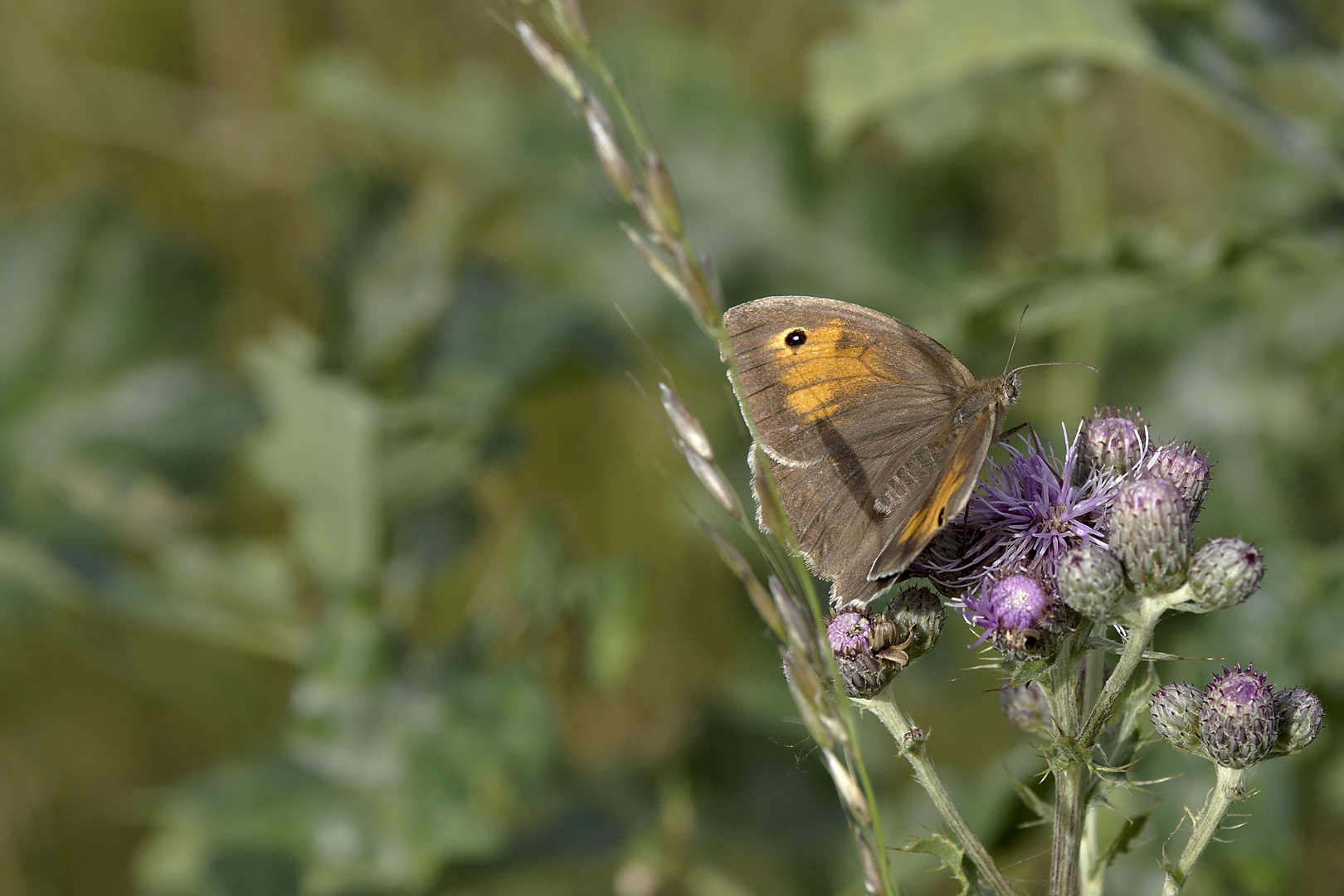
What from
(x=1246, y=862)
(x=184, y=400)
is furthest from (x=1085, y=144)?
(x=184, y=400)

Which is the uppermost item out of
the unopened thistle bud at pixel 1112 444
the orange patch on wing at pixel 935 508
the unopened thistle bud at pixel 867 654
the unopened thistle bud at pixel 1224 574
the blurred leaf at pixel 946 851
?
the orange patch on wing at pixel 935 508

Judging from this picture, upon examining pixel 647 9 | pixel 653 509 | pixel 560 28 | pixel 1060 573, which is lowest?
pixel 653 509

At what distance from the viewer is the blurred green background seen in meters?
2.90

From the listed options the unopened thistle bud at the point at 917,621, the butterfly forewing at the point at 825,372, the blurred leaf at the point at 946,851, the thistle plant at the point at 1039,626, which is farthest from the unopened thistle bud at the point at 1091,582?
the butterfly forewing at the point at 825,372

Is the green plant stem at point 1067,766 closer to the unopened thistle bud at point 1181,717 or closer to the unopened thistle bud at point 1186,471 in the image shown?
the unopened thistle bud at point 1181,717

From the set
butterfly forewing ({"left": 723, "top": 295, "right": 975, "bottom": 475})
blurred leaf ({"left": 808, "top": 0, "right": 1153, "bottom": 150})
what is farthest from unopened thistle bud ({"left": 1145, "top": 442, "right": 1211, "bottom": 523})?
blurred leaf ({"left": 808, "top": 0, "right": 1153, "bottom": 150})

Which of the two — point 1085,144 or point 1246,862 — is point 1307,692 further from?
point 1085,144

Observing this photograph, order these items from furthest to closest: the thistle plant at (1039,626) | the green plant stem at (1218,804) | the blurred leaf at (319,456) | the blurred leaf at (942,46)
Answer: the blurred leaf at (319,456) < the blurred leaf at (942,46) < the green plant stem at (1218,804) < the thistle plant at (1039,626)

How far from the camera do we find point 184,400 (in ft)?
13.8

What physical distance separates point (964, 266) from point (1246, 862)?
2217mm

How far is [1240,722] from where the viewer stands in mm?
1465

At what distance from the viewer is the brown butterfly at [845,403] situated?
1896mm

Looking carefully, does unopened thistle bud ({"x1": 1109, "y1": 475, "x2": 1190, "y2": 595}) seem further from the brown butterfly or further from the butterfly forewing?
the butterfly forewing

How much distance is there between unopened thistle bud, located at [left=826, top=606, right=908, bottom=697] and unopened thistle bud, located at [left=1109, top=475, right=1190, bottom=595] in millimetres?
314
